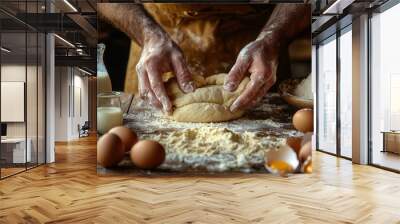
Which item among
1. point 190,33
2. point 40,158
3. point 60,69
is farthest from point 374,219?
point 60,69

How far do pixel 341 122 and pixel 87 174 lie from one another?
187 inches

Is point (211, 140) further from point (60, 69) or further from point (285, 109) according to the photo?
point (60, 69)

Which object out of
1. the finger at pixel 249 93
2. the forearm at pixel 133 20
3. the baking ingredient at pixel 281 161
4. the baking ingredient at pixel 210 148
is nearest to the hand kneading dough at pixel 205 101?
the finger at pixel 249 93

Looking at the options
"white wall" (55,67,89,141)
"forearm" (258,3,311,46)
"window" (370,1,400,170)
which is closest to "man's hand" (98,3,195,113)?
"forearm" (258,3,311,46)

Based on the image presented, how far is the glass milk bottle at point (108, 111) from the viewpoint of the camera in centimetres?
501

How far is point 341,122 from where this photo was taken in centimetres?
731

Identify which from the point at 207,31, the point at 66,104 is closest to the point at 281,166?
the point at 207,31

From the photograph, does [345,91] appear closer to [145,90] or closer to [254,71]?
[254,71]

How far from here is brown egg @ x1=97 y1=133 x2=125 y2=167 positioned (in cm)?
489

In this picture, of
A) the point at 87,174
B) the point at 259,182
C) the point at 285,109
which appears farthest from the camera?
the point at 87,174

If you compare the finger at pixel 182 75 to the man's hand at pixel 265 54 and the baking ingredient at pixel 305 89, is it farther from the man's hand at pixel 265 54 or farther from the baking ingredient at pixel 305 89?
the baking ingredient at pixel 305 89

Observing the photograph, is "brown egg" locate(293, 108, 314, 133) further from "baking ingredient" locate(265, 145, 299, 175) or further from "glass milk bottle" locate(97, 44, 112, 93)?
"baking ingredient" locate(265, 145, 299, 175)

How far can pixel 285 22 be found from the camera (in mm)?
5031

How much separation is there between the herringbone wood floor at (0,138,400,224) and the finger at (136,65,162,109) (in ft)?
3.30
